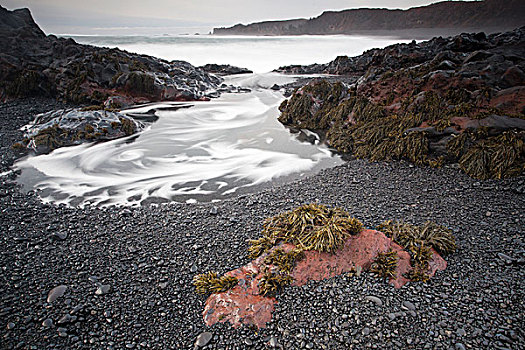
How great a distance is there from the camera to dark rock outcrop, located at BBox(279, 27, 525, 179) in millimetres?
5172

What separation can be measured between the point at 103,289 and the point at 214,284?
1.16 metres

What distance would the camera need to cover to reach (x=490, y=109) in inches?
224

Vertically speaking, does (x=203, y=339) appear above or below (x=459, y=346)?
below

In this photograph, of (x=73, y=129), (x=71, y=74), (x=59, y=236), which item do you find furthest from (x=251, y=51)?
(x=59, y=236)

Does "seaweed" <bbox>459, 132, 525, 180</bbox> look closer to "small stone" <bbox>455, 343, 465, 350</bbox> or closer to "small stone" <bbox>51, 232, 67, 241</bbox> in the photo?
"small stone" <bbox>455, 343, 465, 350</bbox>

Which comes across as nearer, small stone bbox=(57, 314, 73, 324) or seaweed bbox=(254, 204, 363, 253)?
small stone bbox=(57, 314, 73, 324)

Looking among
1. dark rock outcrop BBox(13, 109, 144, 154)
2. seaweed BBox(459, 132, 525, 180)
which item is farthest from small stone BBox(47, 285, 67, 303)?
seaweed BBox(459, 132, 525, 180)

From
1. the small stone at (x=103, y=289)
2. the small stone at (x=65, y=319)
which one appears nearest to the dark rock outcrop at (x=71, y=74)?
the small stone at (x=103, y=289)

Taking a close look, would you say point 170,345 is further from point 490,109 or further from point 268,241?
point 490,109

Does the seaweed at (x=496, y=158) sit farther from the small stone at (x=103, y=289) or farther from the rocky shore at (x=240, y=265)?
the small stone at (x=103, y=289)

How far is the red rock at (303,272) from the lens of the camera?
2.50 meters

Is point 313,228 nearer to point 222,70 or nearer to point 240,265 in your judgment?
point 240,265

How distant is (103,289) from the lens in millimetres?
2791

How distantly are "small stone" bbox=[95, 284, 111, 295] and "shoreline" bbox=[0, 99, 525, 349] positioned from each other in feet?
0.16
